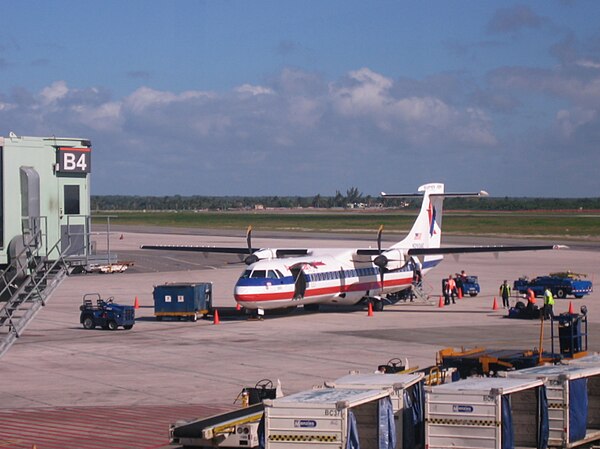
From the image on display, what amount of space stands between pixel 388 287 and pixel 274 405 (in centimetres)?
3467

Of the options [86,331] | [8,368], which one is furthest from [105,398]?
[86,331]

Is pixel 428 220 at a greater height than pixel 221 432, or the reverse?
pixel 428 220

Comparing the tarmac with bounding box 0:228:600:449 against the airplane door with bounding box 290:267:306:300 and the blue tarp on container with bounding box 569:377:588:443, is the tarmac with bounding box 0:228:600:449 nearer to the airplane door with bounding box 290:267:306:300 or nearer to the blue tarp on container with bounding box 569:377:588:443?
the airplane door with bounding box 290:267:306:300

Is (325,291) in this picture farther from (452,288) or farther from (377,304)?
(452,288)

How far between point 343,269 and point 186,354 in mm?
15255

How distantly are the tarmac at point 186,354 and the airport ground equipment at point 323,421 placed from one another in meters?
4.99

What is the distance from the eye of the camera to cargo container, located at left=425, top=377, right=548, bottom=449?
18156mm

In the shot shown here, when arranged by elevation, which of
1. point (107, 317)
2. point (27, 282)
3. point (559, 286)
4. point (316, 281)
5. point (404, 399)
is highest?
point (27, 282)

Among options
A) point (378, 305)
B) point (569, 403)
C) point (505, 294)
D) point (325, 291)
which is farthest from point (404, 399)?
point (505, 294)

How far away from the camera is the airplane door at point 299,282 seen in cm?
4566

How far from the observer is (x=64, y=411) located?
25.6 m

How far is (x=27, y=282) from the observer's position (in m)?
21.0

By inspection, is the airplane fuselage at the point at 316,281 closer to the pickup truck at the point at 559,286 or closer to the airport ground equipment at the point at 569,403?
the pickup truck at the point at 559,286

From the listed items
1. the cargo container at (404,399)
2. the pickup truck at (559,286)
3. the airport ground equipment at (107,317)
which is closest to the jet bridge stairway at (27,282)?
the cargo container at (404,399)
